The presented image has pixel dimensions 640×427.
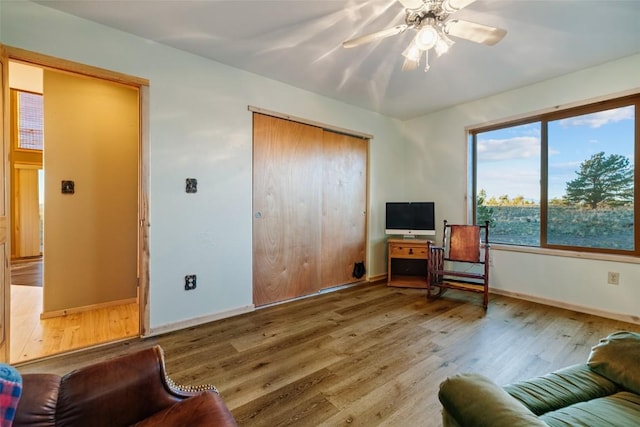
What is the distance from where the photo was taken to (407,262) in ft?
13.4

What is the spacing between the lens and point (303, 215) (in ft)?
10.9

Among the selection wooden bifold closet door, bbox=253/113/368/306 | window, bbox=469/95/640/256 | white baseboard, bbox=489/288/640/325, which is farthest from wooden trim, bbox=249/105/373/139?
white baseboard, bbox=489/288/640/325

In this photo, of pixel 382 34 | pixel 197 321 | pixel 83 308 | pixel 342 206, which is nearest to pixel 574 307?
pixel 342 206

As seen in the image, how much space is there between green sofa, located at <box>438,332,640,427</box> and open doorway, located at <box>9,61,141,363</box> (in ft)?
8.51

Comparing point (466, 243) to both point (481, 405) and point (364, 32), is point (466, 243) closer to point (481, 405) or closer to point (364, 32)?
point (364, 32)

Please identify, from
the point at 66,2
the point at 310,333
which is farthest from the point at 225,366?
the point at 66,2

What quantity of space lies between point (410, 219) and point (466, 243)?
837 millimetres

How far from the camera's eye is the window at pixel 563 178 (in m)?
2.71

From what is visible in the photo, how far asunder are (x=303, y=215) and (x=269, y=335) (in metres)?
1.46

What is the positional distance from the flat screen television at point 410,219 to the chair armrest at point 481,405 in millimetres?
3118

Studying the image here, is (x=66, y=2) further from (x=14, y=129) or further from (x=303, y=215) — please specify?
(x=14, y=129)

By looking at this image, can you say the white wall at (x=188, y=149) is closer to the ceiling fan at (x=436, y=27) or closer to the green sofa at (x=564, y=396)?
the ceiling fan at (x=436, y=27)

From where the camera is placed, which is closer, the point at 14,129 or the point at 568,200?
the point at 568,200

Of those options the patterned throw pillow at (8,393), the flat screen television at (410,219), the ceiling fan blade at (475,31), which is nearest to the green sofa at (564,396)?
the patterned throw pillow at (8,393)
